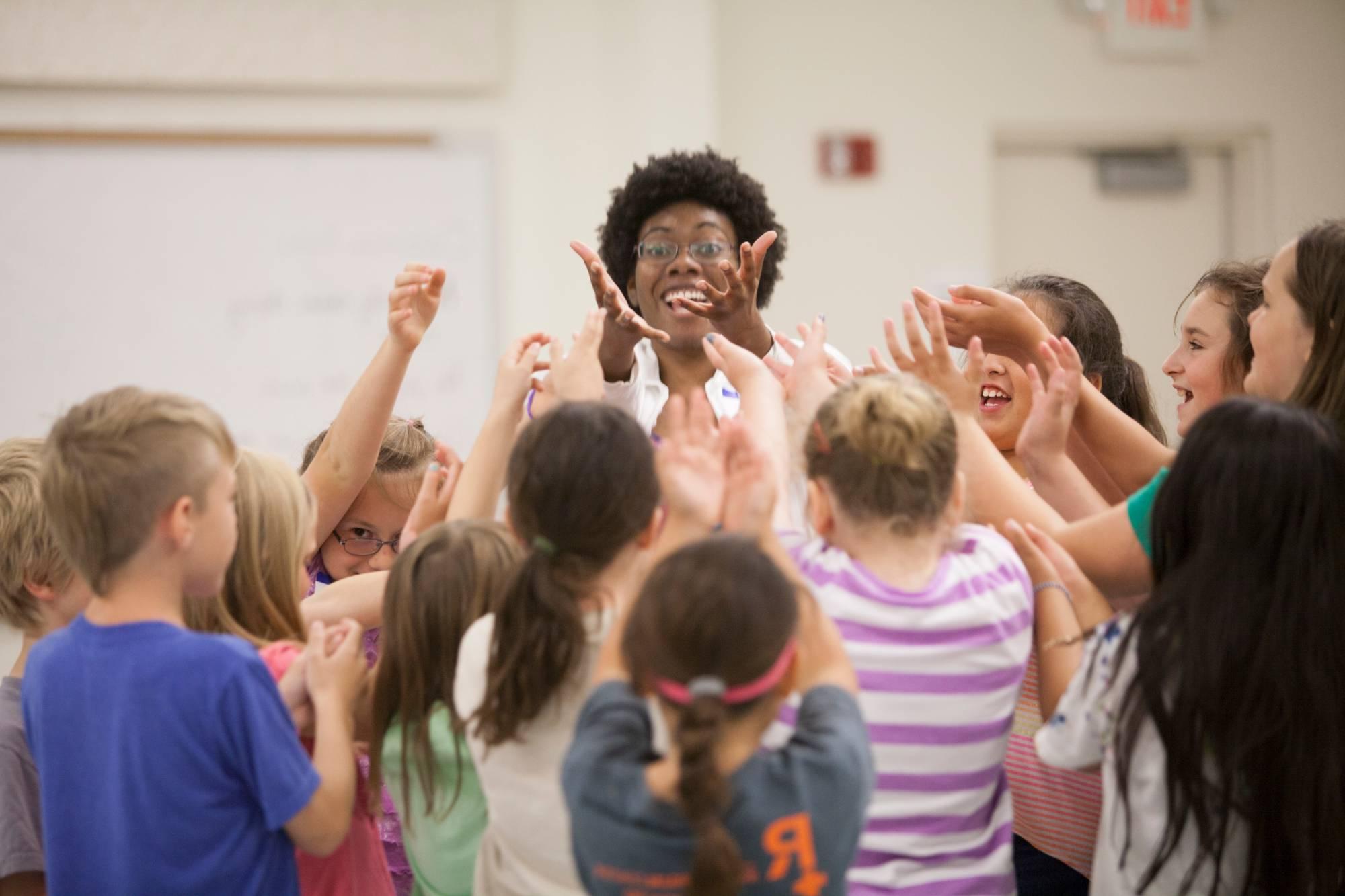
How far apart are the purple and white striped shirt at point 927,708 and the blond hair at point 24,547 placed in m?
1.04

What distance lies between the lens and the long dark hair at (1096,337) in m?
2.28

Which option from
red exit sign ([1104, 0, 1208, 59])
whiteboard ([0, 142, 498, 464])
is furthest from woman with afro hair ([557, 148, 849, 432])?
red exit sign ([1104, 0, 1208, 59])

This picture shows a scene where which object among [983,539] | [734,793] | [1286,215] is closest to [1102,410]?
[983,539]

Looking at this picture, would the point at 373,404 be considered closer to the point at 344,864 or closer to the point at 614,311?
the point at 614,311

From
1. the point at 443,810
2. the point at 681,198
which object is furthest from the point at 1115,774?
the point at 681,198

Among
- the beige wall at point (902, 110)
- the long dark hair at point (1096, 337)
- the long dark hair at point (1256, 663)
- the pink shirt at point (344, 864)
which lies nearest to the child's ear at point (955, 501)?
the long dark hair at point (1256, 663)

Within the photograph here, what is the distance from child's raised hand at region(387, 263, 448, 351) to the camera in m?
2.01

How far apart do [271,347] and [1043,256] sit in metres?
2.86

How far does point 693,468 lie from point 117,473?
25.2 inches

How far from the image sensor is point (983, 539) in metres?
1.44

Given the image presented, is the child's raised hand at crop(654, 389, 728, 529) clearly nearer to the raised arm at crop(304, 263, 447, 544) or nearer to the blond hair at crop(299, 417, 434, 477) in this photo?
the raised arm at crop(304, 263, 447, 544)

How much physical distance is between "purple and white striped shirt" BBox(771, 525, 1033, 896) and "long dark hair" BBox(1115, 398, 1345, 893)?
0.14 m

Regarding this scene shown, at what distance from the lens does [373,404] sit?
2.01 m

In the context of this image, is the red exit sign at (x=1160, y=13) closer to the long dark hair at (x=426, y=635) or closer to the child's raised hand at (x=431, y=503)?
the child's raised hand at (x=431, y=503)
